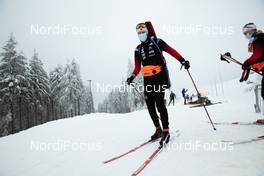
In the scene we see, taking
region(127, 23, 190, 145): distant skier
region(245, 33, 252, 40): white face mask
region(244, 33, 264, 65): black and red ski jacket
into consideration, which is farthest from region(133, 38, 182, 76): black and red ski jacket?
region(245, 33, 252, 40): white face mask

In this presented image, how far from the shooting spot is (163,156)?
2.84m

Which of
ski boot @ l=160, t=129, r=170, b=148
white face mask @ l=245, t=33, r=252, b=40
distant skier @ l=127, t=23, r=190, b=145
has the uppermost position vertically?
white face mask @ l=245, t=33, r=252, b=40

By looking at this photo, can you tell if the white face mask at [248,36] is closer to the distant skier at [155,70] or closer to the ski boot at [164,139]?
the distant skier at [155,70]

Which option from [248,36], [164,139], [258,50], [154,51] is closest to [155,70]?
[154,51]

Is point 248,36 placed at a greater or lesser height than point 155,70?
greater

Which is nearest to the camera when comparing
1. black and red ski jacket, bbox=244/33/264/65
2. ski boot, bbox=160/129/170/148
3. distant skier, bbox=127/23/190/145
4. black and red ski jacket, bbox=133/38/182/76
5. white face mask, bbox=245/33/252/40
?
ski boot, bbox=160/129/170/148

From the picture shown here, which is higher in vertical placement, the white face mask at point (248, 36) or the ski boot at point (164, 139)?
the white face mask at point (248, 36)

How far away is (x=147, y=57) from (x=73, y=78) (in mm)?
36724

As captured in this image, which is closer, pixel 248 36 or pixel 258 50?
pixel 258 50

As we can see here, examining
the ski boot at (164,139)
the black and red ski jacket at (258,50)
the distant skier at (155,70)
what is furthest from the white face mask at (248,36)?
the ski boot at (164,139)

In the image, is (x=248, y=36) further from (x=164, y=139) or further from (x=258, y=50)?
(x=164, y=139)

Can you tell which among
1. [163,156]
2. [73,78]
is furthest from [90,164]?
[73,78]

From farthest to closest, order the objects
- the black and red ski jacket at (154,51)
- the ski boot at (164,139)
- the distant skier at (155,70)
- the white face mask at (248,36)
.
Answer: the white face mask at (248,36), the black and red ski jacket at (154,51), the distant skier at (155,70), the ski boot at (164,139)

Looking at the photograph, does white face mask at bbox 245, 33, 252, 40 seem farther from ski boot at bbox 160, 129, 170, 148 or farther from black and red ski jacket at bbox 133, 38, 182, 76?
ski boot at bbox 160, 129, 170, 148
